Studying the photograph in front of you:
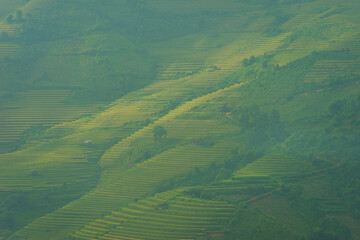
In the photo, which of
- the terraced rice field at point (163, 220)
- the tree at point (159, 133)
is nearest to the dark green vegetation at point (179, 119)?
the terraced rice field at point (163, 220)

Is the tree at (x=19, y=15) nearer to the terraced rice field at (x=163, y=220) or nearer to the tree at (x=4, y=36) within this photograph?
the tree at (x=4, y=36)

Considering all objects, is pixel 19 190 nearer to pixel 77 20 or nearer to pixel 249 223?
pixel 249 223

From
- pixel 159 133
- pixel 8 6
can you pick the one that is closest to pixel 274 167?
pixel 159 133

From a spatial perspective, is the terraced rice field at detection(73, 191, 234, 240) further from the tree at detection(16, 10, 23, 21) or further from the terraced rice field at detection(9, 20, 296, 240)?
the tree at detection(16, 10, 23, 21)

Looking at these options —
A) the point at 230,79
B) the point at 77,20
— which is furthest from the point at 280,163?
the point at 77,20

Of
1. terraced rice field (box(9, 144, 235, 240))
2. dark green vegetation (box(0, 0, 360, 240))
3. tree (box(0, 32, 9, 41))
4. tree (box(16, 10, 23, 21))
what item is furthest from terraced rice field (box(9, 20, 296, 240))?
tree (box(16, 10, 23, 21))

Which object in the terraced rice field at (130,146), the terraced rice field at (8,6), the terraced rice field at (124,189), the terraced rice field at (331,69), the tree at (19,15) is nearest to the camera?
the terraced rice field at (124,189)
